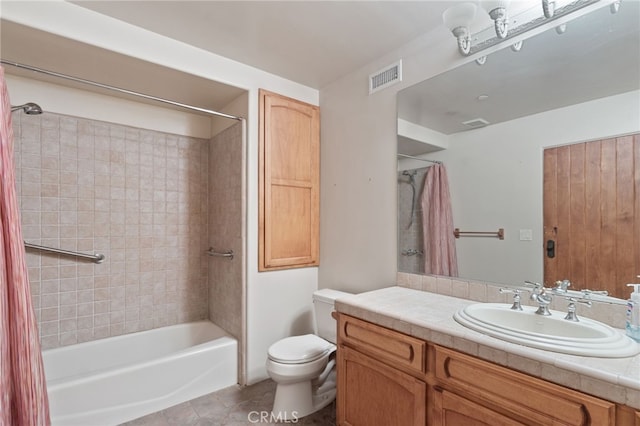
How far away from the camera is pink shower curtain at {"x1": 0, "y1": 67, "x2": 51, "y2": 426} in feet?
4.58

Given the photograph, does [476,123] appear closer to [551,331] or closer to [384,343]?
[551,331]

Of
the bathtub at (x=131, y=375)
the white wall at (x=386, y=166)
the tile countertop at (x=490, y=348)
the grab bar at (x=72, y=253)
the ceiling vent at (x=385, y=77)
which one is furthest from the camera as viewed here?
the grab bar at (x=72, y=253)

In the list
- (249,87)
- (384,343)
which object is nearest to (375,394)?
(384,343)

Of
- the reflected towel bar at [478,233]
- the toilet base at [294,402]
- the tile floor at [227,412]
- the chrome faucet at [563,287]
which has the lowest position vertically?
the tile floor at [227,412]

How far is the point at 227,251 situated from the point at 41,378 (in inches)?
52.8

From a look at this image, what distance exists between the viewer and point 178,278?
2.90m

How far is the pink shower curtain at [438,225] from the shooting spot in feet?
6.22

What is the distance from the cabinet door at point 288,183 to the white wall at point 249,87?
69mm

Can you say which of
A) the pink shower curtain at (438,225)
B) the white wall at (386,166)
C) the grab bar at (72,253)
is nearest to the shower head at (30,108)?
the grab bar at (72,253)

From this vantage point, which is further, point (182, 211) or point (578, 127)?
point (182, 211)

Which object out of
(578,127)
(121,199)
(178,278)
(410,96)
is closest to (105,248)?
(121,199)

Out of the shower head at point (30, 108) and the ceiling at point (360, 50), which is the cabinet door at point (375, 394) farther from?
the shower head at point (30, 108)

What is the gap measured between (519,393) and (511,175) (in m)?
1.05

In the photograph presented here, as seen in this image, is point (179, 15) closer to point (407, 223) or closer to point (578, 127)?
point (407, 223)
